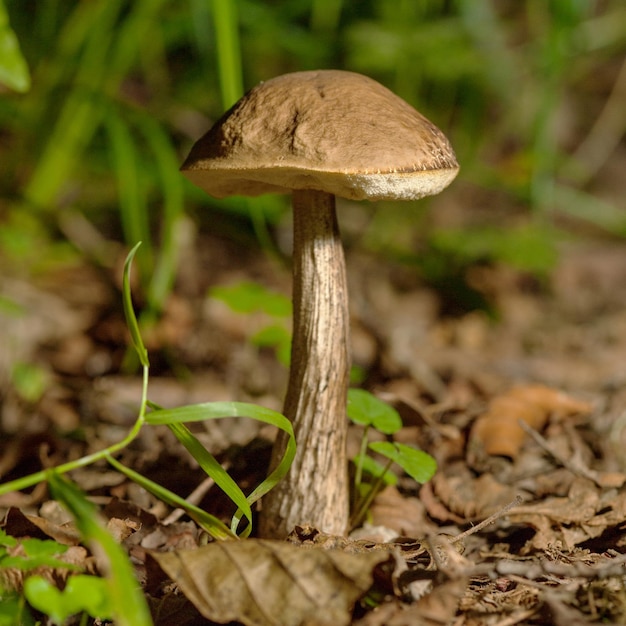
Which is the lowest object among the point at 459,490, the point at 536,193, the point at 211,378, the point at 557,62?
the point at 211,378

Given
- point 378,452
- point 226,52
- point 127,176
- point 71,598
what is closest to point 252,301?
point 127,176

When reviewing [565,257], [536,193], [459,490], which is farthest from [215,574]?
[565,257]

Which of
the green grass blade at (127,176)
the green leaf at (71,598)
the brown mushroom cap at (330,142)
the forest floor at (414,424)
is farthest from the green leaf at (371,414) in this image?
the green grass blade at (127,176)

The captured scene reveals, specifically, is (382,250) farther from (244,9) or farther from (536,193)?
(244,9)

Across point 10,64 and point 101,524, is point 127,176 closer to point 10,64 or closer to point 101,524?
point 10,64

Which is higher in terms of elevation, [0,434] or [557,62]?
[557,62]

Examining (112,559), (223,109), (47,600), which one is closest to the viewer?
(112,559)

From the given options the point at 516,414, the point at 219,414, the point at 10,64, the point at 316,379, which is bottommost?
the point at 516,414
